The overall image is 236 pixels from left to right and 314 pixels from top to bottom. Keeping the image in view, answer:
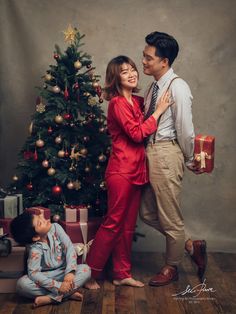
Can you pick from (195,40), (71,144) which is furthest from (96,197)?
(195,40)

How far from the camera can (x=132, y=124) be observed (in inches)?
159

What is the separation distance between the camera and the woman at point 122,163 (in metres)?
4.09

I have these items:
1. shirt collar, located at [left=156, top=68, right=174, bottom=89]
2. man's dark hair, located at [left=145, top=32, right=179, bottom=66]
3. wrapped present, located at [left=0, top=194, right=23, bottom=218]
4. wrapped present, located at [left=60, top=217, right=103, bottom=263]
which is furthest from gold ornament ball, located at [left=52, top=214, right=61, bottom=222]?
man's dark hair, located at [left=145, top=32, right=179, bottom=66]

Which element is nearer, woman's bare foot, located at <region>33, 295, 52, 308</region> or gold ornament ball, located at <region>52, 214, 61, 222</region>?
woman's bare foot, located at <region>33, 295, 52, 308</region>

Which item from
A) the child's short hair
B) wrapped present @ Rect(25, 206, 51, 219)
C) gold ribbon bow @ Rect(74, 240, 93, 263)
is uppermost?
wrapped present @ Rect(25, 206, 51, 219)

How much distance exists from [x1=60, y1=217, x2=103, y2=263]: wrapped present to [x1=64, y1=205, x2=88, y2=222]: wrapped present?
3cm

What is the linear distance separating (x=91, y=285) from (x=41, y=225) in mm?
582

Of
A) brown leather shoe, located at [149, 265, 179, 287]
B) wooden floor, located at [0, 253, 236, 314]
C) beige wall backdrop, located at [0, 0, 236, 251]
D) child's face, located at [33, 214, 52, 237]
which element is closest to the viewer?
wooden floor, located at [0, 253, 236, 314]

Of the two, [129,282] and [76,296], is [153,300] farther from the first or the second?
[76,296]

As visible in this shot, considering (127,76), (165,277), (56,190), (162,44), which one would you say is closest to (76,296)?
(165,277)

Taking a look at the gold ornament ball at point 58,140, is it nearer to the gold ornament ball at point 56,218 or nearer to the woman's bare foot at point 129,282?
the gold ornament ball at point 56,218

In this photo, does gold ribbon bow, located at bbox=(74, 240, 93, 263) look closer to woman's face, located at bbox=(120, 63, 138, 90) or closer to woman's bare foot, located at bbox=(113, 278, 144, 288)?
woman's bare foot, located at bbox=(113, 278, 144, 288)

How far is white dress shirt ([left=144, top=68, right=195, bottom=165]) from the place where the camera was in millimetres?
4105

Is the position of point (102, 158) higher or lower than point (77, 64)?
lower
